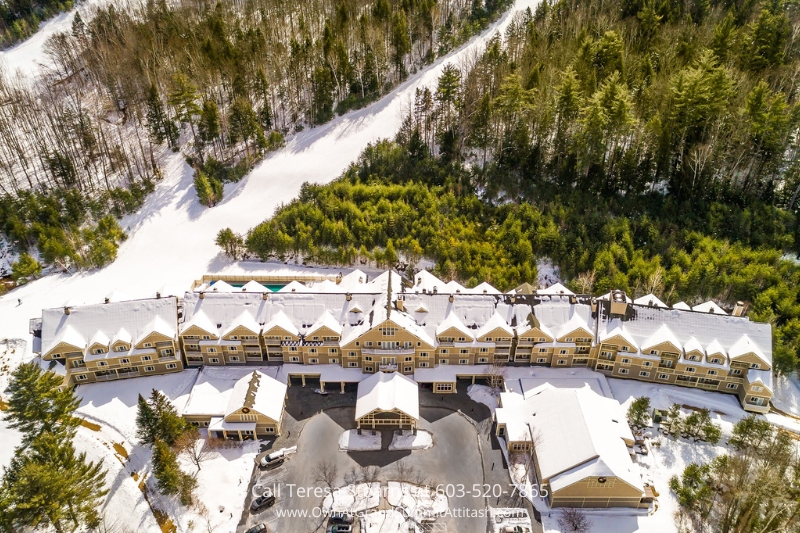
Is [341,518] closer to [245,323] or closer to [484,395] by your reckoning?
[484,395]

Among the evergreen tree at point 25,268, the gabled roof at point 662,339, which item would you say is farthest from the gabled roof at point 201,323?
the gabled roof at point 662,339

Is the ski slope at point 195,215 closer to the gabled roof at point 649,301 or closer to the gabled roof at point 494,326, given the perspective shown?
the gabled roof at point 494,326

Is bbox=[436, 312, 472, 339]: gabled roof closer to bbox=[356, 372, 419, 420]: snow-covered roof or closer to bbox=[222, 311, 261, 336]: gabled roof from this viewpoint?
bbox=[356, 372, 419, 420]: snow-covered roof

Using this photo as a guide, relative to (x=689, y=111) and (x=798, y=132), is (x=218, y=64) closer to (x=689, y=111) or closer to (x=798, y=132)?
(x=689, y=111)

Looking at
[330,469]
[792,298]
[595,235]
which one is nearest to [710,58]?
[595,235]

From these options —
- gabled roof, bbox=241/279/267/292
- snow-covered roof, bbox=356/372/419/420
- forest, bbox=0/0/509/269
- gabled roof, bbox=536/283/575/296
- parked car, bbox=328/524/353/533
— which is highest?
forest, bbox=0/0/509/269

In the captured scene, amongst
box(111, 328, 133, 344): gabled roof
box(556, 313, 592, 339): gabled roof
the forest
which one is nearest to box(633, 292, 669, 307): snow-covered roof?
box(556, 313, 592, 339): gabled roof
